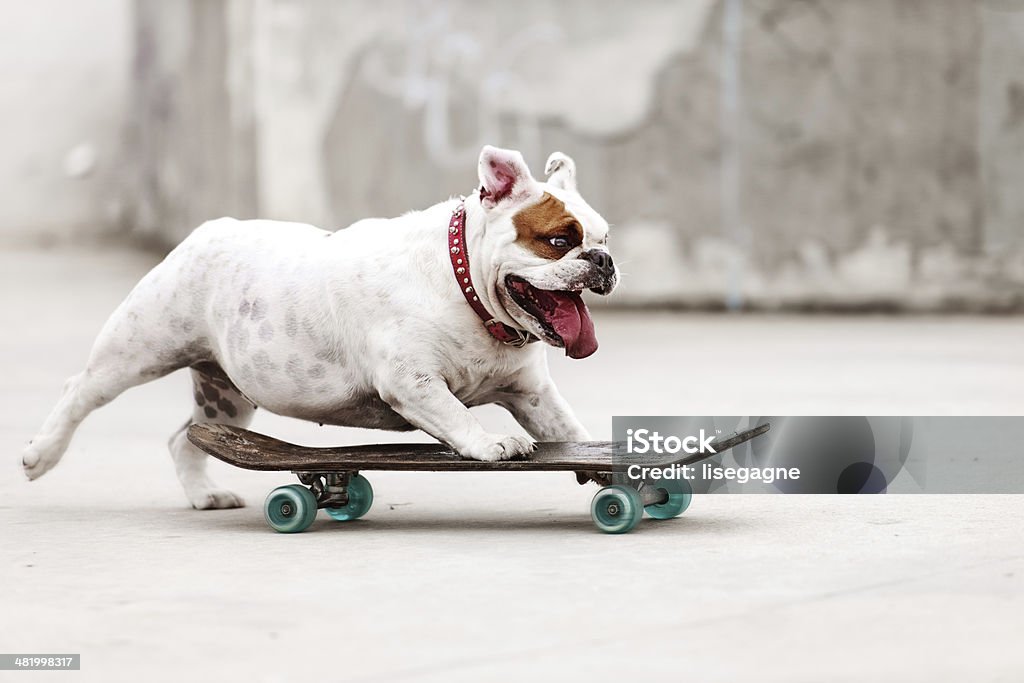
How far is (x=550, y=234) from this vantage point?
4383 mm

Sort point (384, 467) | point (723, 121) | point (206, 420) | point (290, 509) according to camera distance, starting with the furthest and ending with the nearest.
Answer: point (723, 121)
point (206, 420)
point (290, 509)
point (384, 467)

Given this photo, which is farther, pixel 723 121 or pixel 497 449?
pixel 723 121

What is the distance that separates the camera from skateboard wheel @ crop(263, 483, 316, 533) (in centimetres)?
448

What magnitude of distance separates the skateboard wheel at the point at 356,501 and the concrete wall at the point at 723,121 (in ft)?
28.6

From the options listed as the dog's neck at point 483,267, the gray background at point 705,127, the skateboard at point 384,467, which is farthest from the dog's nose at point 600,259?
the gray background at point 705,127

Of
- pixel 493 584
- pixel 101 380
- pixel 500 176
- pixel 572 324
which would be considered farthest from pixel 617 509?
pixel 101 380

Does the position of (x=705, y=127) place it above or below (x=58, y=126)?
below

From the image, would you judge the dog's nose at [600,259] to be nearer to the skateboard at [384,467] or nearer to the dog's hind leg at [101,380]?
the skateboard at [384,467]

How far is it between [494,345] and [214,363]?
1068 millimetres

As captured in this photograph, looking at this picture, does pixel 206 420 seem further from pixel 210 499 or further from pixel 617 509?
pixel 617 509

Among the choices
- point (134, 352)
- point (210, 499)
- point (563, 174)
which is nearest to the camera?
point (563, 174)

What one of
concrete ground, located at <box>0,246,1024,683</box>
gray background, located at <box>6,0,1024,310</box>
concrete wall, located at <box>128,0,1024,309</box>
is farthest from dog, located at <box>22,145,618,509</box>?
gray background, located at <box>6,0,1024,310</box>

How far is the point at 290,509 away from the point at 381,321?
62cm

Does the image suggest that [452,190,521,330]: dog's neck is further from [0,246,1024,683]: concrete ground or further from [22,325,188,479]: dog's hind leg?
[22,325,188,479]: dog's hind leg
